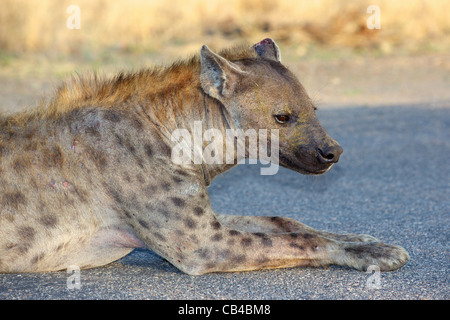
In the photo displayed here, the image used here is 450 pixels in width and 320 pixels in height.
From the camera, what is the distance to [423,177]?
638cm

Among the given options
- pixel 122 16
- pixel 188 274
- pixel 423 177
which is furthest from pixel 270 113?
pixel 122 16

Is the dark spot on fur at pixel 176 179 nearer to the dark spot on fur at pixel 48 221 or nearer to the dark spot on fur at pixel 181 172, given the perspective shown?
the dark spot on fur at pixel 181 172

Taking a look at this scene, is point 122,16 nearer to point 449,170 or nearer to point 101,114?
point 449,170

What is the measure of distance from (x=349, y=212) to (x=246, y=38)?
8364mm

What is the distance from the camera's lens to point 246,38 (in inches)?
523

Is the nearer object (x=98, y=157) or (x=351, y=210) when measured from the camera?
(x=98, y=157)

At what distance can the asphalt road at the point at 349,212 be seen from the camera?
3.71 metres

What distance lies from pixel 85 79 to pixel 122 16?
11.2 m

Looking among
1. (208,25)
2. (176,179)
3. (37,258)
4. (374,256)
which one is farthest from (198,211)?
(208,25)

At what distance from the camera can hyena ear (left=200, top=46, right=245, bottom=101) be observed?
13.3ft

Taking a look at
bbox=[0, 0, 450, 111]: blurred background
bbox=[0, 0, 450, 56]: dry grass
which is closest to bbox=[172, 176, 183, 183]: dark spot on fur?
bbox=[0, 0, 450, 111]: blurred background

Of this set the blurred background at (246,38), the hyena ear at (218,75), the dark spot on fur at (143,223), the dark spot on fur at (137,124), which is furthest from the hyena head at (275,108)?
the blurred background at (246,38)

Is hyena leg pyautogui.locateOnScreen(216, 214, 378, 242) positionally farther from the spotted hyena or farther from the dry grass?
the dry grass

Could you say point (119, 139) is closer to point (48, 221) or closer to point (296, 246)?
point (48, 221)
